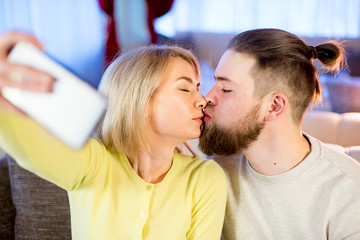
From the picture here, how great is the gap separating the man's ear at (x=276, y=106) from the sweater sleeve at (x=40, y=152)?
649 mm

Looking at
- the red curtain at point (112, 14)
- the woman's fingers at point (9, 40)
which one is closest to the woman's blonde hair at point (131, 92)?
the woman's fingers at point (9, 40)

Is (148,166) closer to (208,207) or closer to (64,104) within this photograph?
(208,207)

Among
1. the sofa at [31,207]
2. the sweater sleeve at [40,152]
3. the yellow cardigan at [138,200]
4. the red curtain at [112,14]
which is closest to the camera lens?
the sweater sleeve at [40,152]

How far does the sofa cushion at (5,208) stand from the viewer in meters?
1.49

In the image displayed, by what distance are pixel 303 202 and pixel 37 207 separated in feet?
3.28

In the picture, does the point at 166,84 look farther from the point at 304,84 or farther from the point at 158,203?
the point at 304,84

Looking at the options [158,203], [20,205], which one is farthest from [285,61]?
[20,205]

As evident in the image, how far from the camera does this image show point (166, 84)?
122 centimetres

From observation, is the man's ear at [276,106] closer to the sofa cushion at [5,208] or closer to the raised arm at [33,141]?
the raised arm at [33,141]

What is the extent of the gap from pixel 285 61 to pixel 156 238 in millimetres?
738

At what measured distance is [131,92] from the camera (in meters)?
1.23

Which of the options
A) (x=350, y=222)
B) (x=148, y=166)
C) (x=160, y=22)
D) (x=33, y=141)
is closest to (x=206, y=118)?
(x=148, y=166)

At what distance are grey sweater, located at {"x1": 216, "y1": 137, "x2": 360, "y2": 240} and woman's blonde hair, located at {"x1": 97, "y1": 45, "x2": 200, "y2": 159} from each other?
417 mm

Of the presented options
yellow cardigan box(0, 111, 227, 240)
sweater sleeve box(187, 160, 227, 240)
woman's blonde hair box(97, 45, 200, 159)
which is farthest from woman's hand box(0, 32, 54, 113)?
sweater sleeve box(187, 160, 227, 240)
